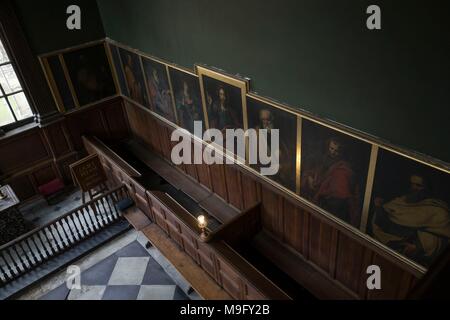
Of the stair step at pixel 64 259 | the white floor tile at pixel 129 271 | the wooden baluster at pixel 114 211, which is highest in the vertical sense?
the wooden baluster at pixel 114 211

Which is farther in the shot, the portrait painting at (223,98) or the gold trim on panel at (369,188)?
the portrait painting at (223,98)

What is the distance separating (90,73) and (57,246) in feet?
13.8

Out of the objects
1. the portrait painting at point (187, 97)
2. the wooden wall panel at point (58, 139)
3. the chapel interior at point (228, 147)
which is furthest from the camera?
the wooden wall panel at point (58, 139)

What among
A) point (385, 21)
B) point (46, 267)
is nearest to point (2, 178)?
point (46, 267)

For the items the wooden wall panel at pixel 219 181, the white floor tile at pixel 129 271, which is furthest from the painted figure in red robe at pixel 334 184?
the white floor tile at pixel 129 271

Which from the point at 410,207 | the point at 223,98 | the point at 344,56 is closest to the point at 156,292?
the point at 223,98

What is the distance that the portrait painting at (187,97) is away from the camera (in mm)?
6977

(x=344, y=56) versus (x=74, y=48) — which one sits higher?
(x=344, y=56)

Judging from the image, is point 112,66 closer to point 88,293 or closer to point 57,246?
point 57,246

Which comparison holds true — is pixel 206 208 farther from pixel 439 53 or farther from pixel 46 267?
pixel 439 53

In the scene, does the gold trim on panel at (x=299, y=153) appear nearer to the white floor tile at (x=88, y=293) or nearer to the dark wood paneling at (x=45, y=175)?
the white floor tile at (x=88, y=293)

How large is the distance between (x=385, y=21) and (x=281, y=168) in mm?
2807

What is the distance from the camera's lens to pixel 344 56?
4.25 m

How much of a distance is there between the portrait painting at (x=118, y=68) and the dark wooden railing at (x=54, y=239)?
276cm
